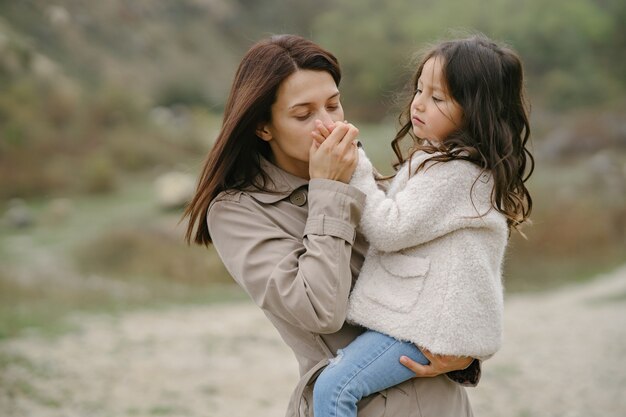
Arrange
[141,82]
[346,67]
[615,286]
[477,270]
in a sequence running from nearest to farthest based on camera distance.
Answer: [477,270] → [615,286] → [141,82] → [346,67]

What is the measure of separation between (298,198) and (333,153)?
0.18 m

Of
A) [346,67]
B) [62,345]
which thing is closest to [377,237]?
[62,345]

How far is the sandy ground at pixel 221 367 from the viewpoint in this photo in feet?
21.1

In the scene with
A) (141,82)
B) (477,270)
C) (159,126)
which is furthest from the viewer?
(141,82)

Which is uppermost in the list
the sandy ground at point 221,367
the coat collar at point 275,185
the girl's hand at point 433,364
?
the sandy ground at point 221,367

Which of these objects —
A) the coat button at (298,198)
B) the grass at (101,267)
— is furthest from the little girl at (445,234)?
the grass at (101,267)

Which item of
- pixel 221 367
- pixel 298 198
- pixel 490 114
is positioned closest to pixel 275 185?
pixel 298 198

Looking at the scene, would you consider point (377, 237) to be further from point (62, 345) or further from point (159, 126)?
point (159, 126)

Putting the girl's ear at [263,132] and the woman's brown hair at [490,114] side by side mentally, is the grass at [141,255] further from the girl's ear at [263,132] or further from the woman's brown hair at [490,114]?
the woman's brown hair at [490,114]

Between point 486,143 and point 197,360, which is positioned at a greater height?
point 197,360

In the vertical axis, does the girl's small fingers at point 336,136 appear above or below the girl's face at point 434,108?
below

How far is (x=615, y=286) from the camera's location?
1154cm

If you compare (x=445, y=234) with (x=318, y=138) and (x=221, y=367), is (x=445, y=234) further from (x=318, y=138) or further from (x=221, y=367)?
(x=221, y=367)

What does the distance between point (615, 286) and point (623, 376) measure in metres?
4.10
